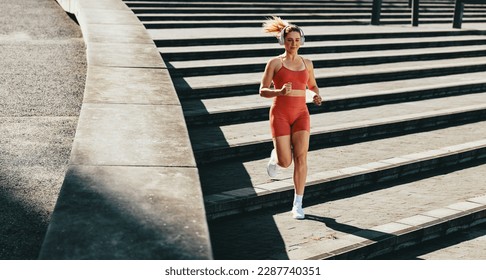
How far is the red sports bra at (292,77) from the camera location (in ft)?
20.9

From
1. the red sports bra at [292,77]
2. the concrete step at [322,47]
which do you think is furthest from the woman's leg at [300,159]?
the concrete step at [322,47]

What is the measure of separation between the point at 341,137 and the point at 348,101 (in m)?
1.48

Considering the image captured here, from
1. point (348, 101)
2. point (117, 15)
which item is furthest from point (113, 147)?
point (117, 15)

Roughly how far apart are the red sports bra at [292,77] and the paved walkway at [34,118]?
2.00 m

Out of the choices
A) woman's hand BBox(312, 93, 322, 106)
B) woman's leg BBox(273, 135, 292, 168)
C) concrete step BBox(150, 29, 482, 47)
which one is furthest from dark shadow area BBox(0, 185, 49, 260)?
concrete step BBox(150, 29, 482, 47)

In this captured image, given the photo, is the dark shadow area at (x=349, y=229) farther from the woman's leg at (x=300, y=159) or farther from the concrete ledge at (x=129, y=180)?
the concrete ledge at (x=129, y=180)

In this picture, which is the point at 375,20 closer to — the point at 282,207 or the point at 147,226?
the point at 282,207

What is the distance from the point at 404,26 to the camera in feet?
57.2

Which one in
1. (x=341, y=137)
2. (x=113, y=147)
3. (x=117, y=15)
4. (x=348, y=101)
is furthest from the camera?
(x=117, y=15)

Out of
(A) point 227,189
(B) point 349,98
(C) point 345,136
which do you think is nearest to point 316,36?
(B) point 349,98

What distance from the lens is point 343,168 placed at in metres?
7.62

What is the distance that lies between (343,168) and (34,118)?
333 cm

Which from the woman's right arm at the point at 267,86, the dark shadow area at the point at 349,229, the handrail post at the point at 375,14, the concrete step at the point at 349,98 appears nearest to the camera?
the dark shadow area at the point at 349,229

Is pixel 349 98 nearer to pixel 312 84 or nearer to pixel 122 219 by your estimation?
pixel 312 84
